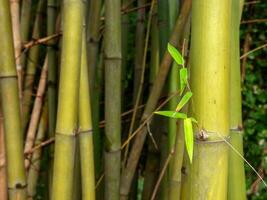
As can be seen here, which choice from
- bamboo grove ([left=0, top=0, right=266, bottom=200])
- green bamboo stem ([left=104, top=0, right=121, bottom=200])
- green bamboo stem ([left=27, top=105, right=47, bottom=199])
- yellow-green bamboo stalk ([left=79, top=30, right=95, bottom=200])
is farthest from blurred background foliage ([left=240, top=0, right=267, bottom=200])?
yellow-green bamboo stalk ([left=79, top=30, right=95, bottom=200])

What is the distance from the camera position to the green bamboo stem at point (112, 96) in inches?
28.3

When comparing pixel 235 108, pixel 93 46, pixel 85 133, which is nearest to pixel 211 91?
pixel 235 108

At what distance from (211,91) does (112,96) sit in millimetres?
357

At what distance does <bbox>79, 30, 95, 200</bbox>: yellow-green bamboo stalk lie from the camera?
0.64 metres

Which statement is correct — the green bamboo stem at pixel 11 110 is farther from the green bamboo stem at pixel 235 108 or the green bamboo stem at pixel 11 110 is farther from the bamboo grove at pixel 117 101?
the green bamboo stem at pixel 235 108

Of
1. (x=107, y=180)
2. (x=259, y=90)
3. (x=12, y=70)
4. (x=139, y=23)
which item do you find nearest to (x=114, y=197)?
(x=107, y=180)

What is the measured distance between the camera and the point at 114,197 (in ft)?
2.58

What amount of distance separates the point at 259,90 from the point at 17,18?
4.08ft

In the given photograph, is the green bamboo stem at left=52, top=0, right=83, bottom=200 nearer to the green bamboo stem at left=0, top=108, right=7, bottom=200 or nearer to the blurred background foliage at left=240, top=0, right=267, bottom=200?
the green bamboo stem at left=0, top=108, right=7, bottom=200

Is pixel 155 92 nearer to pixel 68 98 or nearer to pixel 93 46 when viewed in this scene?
pixel 93 46

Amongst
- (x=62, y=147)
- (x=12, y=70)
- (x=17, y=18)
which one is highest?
(x=17, y=18)

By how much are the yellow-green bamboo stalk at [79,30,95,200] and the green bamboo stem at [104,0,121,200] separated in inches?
3.4

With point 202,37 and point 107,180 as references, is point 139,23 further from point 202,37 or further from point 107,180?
point 202,37

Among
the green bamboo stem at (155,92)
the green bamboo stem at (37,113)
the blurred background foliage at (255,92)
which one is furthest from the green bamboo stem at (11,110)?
the blurred background foliage at (255,92)
